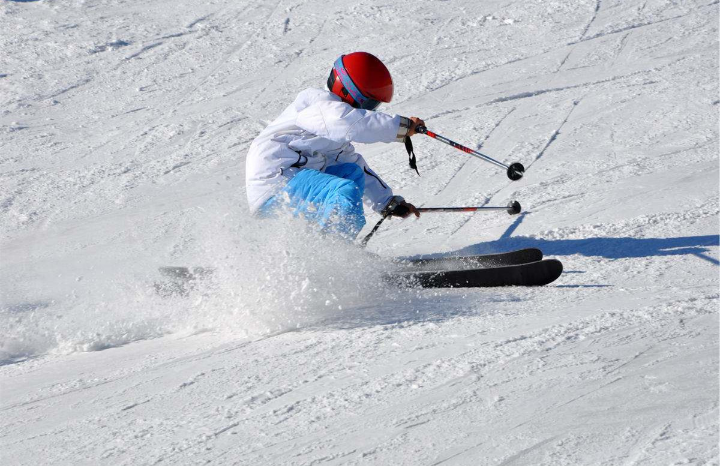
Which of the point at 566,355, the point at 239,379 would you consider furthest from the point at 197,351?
the point at 566,355

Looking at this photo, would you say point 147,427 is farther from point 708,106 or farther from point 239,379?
point 708,106

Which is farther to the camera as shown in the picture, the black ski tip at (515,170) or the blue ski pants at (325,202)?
the black ski tip at (515,170)

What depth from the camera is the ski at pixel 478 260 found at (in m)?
5.20

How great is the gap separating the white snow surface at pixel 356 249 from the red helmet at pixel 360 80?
3.50ft

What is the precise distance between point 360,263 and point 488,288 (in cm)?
81

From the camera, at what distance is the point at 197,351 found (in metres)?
4.03

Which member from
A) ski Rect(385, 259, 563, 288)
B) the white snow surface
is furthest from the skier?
ski Rect(385, 259, 563, 288)

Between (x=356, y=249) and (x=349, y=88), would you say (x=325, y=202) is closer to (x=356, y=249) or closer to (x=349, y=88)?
(x=356, y=249)

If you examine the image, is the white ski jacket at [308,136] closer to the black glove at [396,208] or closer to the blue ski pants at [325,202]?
the blue ski pants at [325,202]

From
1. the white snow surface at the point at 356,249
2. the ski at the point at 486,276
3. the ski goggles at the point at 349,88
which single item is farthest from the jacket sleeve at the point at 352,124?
the ski at the point at 486,276

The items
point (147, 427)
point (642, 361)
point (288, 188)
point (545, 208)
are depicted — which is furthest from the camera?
point (545, 208)

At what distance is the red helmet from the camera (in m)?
5.20

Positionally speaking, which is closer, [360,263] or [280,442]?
[280,442]

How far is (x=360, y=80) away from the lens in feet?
17.0
